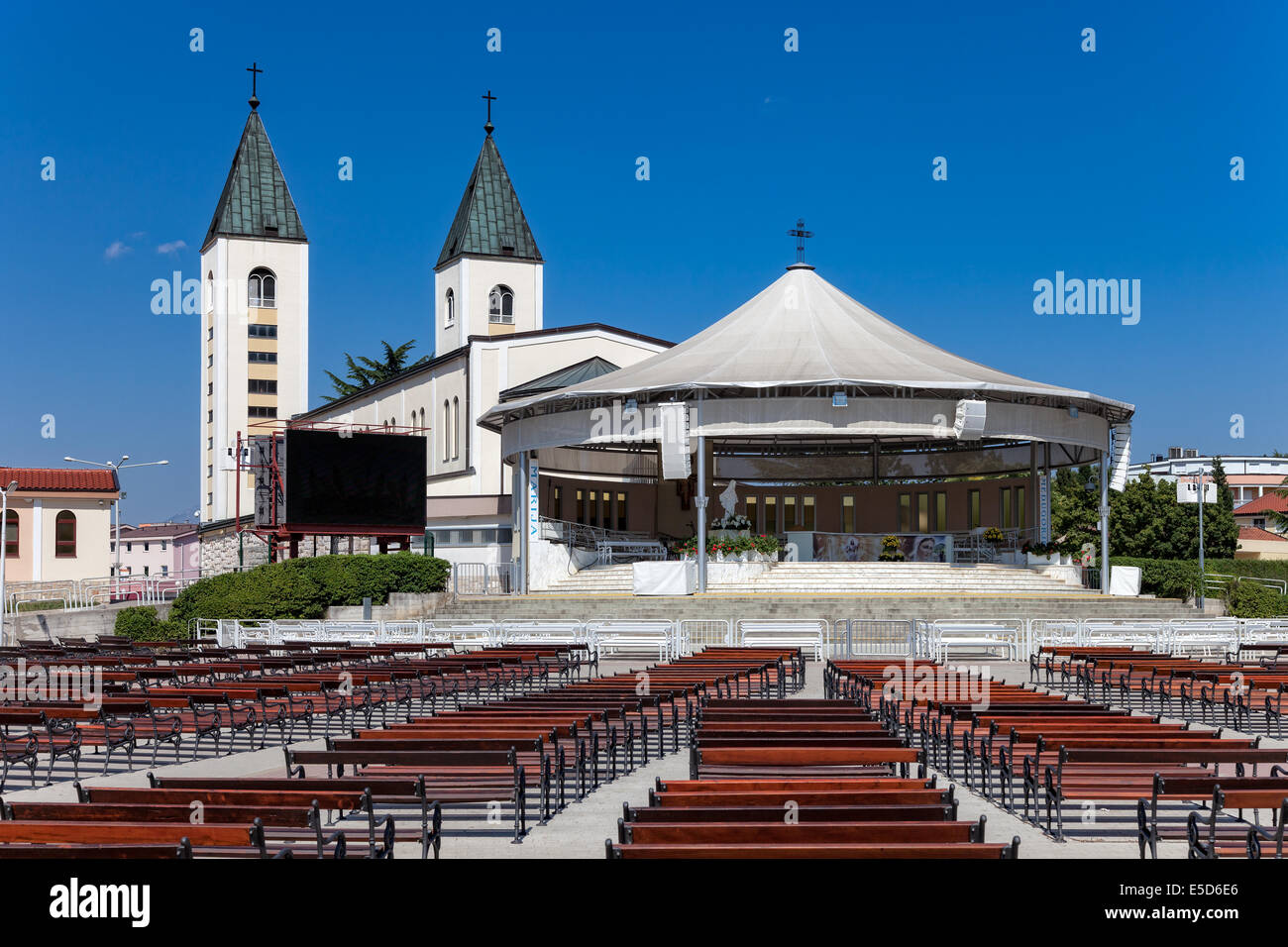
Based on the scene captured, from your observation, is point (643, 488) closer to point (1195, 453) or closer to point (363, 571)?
point (363, 571)

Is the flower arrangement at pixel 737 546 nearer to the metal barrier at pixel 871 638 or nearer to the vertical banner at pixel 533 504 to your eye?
the vertical banner at pixel 533 504

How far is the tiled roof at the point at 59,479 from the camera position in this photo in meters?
50.8

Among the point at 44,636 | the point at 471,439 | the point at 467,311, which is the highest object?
the point at 467,311

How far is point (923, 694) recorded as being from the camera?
46.8ft

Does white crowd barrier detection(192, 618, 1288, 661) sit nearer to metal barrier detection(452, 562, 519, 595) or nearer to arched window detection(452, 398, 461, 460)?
metal barrier detection(452, 562, 519, 595)

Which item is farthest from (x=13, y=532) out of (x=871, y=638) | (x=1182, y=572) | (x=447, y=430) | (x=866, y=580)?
(x=1182, y=572)

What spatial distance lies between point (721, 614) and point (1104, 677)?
14.0 meters

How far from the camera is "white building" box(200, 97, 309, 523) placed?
81.0m

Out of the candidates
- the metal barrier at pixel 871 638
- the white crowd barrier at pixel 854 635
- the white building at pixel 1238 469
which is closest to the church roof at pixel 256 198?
the white crowd barrier at pixel 854 635

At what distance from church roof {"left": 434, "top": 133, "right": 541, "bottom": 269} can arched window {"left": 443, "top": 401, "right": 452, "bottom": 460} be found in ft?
72.9

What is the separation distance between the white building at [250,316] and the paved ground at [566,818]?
69.6 meters

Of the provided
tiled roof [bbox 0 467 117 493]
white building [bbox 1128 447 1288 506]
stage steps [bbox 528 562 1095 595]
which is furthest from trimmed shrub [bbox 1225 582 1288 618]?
white building [bbox 1128 447 1288 506]

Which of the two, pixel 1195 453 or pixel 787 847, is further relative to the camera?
pixel 1195 453

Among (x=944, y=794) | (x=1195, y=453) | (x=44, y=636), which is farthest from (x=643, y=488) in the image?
(x=1195, y=453)
